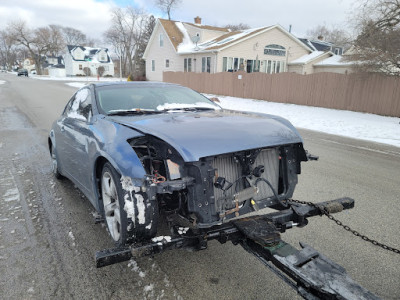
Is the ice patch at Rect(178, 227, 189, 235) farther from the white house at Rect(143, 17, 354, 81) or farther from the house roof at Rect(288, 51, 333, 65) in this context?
the house roof at Rect(288, 51, 333, 65)

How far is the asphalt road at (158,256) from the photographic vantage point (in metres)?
2.50

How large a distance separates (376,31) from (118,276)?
50.3ft

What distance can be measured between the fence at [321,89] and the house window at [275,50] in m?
9.57

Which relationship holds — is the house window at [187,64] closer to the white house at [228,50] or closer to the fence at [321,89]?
the white house at [228,50]

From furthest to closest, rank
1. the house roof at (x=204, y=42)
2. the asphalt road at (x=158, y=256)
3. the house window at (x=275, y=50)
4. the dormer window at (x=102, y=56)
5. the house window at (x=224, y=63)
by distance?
the dormer window at (x=102, y=56) → the house window at (x=275, y=50) → the house roof at (x=204, y=42) → the house window at (x=224, y=63) → the asphalt road at (x=158, y=256)

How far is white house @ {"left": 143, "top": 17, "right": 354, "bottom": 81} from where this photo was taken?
28484 mm

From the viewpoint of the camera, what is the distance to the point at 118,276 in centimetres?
266

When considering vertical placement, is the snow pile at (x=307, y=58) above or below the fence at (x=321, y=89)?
above

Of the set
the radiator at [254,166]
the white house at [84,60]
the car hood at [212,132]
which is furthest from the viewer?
the white house at [84,60]

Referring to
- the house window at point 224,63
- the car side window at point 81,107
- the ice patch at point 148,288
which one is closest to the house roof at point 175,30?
the house window at point 224,63

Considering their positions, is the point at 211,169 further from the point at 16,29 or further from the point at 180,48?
the point at 16,29

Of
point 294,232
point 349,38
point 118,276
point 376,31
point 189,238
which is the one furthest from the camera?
point 349,38

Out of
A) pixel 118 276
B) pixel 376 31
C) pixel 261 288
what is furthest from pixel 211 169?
pixel 376 31

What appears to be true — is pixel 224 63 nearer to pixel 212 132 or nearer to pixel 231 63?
pixel 231 63
